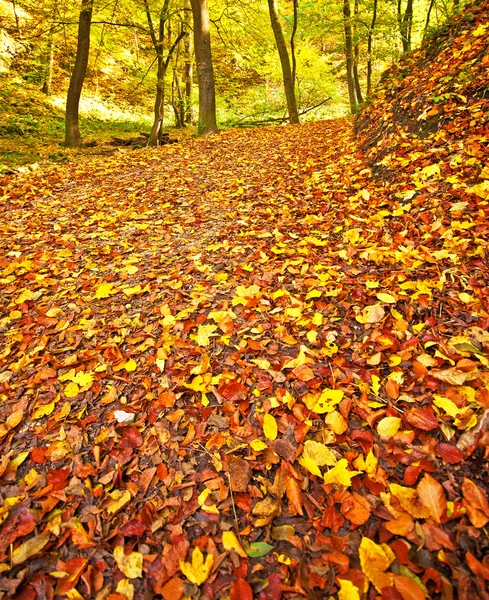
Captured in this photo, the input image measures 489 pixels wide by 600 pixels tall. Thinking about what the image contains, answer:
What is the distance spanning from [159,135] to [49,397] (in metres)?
10.3

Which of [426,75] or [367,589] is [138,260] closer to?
[367,589]

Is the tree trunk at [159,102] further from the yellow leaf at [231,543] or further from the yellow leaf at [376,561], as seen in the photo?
the yellow leaf at [376,561]

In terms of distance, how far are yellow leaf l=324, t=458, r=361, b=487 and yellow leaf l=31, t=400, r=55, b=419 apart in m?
1.72

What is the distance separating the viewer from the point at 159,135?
10625 mm

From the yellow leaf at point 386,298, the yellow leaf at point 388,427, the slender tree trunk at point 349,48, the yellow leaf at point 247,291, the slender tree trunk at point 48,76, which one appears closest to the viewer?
the yellow leaf at point 388,427

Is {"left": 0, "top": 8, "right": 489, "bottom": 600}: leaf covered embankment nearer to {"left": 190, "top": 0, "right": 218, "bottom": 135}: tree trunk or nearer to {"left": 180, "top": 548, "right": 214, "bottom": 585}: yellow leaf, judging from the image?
{"left": 180, "top": 548, "right": 214, "bottom": 585}: yellow leaf

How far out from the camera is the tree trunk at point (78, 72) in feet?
28.0

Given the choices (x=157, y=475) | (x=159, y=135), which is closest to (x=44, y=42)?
(x=159, y=135)

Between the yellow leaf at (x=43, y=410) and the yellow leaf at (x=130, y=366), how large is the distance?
0.49m

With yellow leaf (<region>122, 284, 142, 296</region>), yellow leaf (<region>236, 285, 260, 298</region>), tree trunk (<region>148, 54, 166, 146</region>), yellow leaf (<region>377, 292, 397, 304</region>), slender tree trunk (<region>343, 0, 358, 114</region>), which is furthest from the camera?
tree trunk (<region>148, 54, 166, 146</region>)

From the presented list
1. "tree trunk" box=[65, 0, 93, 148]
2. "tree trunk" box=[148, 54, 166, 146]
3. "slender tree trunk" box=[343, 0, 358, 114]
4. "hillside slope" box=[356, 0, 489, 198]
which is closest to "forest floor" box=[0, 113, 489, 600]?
"hillside slope" box=[356, 0, 489, 198]

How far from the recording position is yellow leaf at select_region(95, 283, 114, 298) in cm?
313

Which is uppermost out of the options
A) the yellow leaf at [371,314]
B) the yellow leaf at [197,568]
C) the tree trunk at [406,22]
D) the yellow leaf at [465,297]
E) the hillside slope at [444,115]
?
the tree trunk at [406,22]

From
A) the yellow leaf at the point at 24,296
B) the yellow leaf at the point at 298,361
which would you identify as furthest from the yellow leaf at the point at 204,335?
the yellow leaf at the point at 24,296
